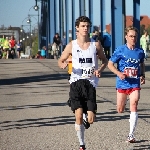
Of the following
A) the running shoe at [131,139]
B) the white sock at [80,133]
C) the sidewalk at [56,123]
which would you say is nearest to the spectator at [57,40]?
the sidewalk at [56,123]

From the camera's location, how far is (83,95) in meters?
8.03

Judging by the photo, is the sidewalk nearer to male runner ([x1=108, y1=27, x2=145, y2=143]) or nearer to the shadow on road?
male runner ([x1=108, y1=27, x2=145, y2=143])

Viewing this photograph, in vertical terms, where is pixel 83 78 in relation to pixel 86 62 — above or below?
below

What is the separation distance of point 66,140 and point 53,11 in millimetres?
56902

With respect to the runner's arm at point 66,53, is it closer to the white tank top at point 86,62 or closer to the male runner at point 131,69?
the white tank top at point 86,62

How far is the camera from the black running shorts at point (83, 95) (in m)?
8.00

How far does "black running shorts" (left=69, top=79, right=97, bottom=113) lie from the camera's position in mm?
8000

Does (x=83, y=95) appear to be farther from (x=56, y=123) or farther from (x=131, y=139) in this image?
(x=56, y=123)

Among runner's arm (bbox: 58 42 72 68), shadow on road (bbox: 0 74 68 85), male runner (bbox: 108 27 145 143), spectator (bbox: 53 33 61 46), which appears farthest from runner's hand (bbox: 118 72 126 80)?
spectator (bbox: 53 33 61 46)

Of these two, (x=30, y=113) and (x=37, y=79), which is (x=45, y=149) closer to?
(x=30, y=113)

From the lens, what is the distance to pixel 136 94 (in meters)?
8.89

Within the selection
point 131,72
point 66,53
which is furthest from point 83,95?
point 131,72

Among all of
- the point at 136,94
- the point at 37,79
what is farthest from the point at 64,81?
the point at 136,94

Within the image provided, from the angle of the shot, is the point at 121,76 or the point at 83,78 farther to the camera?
the point at 121,76
